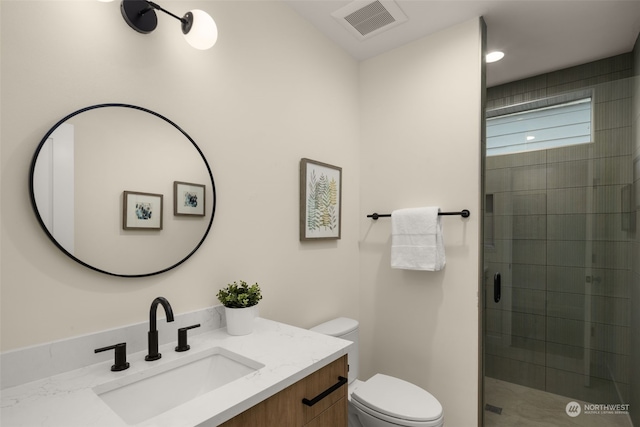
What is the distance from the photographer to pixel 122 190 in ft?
3.92

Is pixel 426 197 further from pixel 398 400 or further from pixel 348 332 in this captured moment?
pixel 398 400

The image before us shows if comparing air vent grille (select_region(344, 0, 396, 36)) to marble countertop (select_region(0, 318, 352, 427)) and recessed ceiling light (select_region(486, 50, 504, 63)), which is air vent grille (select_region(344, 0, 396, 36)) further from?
marble countertop (select_region(0, 318, 352, 427))

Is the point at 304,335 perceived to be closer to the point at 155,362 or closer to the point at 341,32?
the point at 155,362

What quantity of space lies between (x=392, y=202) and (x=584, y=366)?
1.39m

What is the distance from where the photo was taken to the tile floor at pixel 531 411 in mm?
1833

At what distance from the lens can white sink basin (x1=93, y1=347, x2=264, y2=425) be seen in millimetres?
1014

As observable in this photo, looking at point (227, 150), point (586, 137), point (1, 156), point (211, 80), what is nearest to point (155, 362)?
point (1, 156)

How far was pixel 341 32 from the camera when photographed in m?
2.13

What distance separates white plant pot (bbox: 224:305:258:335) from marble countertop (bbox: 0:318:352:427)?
3 centimetres

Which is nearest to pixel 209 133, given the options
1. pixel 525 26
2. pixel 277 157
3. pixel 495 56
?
pixel 277 157

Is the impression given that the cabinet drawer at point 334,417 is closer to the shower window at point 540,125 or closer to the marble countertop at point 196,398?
the marble countertop at point 196,398

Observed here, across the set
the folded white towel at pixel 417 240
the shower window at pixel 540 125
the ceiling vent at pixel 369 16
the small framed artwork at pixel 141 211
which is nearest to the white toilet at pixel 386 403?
the folded white towel at pixel 417 240

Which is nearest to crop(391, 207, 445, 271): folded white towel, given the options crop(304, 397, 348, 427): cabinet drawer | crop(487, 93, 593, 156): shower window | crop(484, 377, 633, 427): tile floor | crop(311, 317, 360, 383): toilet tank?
crop(311, 317, 360, 383): toilet tank

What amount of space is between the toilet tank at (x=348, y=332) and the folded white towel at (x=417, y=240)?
1.49 feet
